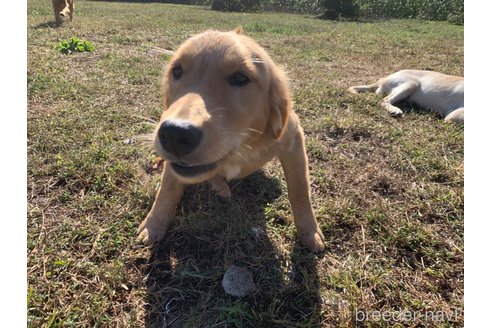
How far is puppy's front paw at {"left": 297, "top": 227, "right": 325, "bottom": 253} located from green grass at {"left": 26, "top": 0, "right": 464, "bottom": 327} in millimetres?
59

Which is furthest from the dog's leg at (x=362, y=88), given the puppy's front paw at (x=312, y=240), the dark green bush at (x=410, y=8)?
the dark green bush at (x=410, y=8)

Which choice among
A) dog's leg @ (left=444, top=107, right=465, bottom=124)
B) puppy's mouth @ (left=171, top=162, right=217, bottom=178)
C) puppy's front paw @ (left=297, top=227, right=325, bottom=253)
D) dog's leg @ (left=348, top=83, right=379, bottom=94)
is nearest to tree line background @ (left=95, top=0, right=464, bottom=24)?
dog's leg @ (left=348, top=83, right=379, bottom=94)

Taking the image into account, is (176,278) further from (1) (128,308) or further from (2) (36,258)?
(2) (36,258)

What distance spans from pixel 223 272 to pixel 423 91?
17.0 feet

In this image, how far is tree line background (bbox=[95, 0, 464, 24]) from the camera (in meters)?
22.3

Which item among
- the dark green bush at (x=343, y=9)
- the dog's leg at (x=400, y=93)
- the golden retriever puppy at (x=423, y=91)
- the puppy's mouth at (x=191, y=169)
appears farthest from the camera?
the dark green bush at (x=343, y=9)

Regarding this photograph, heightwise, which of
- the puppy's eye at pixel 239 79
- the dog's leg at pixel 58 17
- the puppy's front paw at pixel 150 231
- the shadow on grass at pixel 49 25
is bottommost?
the puppy's front paw at pixel 150 231

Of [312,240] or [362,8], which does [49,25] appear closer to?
[312,240]

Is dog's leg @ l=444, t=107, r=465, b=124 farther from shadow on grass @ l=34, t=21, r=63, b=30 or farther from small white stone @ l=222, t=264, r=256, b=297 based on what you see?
shadow on grass @ l=34, t=21, r=63, b=30

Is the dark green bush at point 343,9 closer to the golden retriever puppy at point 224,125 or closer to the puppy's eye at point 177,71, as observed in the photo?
the golden retriever puppy at point 224,125

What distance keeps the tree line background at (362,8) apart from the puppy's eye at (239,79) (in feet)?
72.7

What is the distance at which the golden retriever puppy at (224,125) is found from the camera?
1.79 meters

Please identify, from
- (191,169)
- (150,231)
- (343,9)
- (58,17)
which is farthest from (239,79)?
(343,9)

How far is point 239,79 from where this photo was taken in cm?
219
